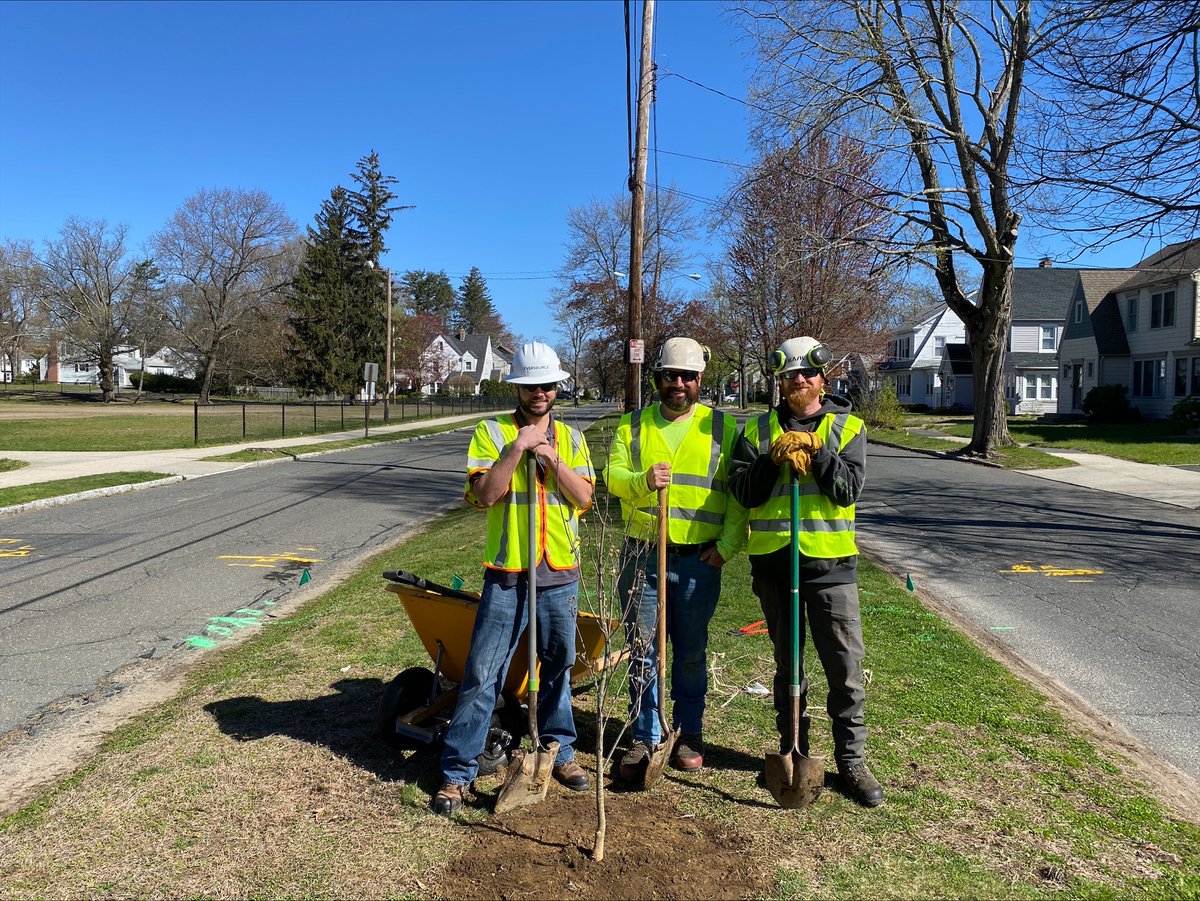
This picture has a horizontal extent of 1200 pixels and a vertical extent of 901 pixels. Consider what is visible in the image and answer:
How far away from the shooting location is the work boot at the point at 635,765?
384 centimetres

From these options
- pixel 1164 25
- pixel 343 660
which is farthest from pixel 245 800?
pixel 1164 25

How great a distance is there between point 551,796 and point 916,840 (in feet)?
4.82

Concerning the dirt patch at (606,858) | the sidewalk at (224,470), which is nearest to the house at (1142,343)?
the sidewalk at (224,470)

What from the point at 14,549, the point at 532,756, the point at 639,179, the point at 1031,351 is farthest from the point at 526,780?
the point at 1031,351

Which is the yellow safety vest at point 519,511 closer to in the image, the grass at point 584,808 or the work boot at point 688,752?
the grass at point 584,808

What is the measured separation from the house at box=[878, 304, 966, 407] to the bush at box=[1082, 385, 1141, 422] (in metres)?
18.2

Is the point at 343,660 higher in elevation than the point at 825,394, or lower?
lower

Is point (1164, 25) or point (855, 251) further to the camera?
point (855, 251)

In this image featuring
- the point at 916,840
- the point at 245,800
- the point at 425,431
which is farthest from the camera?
the point at 425,431

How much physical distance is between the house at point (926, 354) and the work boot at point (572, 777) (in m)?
53.7

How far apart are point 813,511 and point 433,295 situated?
11981 centimetres

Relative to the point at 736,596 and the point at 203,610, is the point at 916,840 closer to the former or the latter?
the point at 736,596

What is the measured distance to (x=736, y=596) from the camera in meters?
7.68

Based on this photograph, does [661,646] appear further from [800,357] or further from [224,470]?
[224,470]
